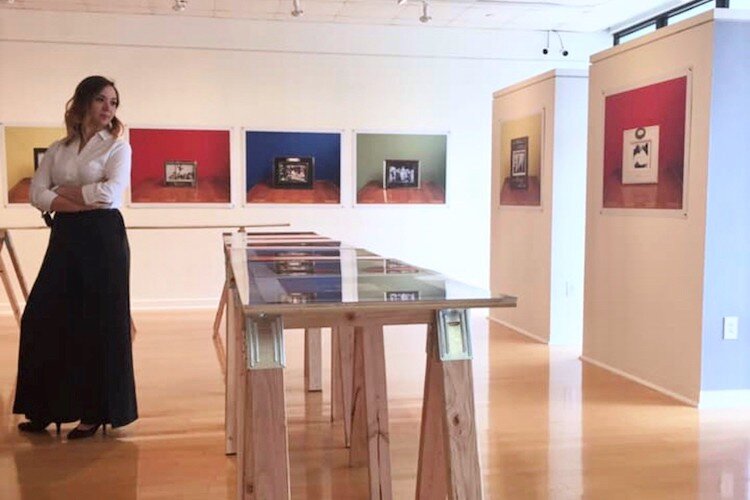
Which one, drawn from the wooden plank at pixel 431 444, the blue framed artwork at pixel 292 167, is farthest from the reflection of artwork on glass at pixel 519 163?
the wooden plank at pixel 431 444

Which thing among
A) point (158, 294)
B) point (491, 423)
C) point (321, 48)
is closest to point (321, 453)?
point (491, 423)

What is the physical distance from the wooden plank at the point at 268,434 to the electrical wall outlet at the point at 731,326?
129 inches

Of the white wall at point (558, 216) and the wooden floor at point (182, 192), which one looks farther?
the wooden floor at point (182, 192)

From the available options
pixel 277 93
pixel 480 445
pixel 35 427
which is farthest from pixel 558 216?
pixel 35 427

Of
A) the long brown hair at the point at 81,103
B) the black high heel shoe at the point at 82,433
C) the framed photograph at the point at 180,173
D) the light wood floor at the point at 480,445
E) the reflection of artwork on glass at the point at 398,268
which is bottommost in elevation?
the light wood floor at the point at 480,445

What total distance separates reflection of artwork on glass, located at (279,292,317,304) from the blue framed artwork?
6594mm

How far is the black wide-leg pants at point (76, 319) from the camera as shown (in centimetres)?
365

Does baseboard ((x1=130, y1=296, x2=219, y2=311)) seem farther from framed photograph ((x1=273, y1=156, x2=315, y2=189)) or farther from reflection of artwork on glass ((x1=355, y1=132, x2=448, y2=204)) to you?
reflection of artwork on glass ((x1=355, y1=132, x2=448, y2=204))

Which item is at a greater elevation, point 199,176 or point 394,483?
point 199,176

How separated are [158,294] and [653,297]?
5440mm

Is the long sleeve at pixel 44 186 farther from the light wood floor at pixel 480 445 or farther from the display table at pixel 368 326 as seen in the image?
the display table at pixel 368 326

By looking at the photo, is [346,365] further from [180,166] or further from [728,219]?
[180,166]

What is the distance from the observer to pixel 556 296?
6.31 m

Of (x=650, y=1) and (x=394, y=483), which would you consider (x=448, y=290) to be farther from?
(x=650, y=1)
